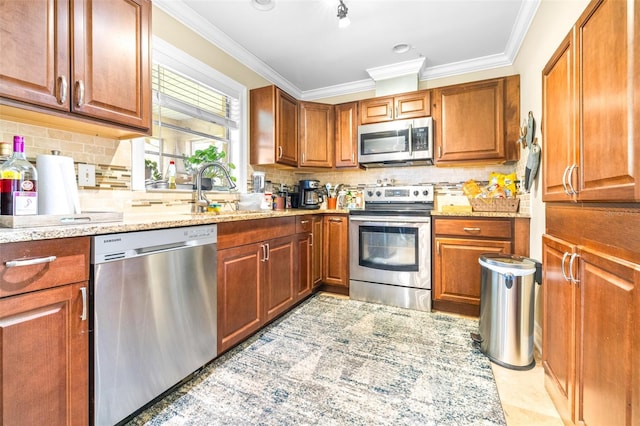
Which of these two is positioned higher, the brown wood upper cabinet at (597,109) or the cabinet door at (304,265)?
the brown wood upper cabinet at (597,109)

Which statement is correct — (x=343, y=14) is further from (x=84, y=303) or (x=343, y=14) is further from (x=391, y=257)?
(x=84, y=303)

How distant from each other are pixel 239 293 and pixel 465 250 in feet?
6.35

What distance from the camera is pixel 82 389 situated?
110 centimetres

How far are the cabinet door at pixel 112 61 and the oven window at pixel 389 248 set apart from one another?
211cm

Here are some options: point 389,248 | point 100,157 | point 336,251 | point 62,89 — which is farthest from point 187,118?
point 389,248

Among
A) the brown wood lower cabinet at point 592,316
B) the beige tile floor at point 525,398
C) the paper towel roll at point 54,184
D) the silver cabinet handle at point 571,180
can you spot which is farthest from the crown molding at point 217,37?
the beige tile floor at point 525,398

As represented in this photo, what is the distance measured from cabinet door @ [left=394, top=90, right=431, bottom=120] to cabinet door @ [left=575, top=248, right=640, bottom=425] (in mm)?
2274

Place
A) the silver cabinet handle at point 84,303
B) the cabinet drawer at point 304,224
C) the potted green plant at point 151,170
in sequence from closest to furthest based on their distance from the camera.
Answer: the silver cabinet handle at point 84,303
the potted green plant at point 151,170
the cabinet drawer at point 304,224

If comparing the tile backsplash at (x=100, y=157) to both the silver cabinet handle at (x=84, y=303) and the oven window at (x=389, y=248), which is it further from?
the oven window at (x=389, y=248)

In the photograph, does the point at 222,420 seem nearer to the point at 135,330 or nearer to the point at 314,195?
the point at 135,330

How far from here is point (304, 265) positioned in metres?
2.79

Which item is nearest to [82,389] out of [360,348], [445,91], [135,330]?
[135,330]

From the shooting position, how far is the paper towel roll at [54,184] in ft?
4.29

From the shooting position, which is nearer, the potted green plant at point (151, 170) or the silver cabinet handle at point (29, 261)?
the silver cabinet handle at point (29, 261)
